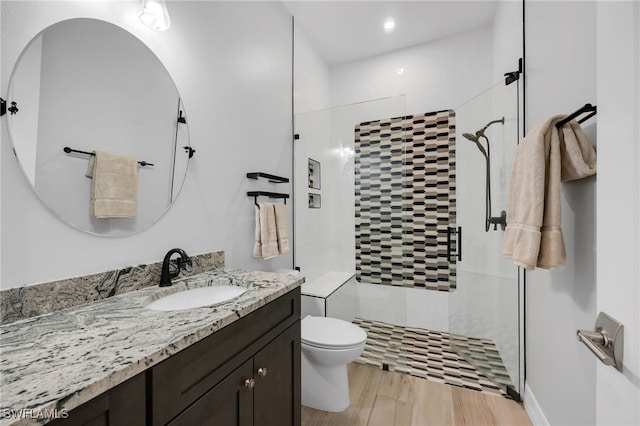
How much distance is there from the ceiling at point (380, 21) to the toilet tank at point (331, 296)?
2.25 m

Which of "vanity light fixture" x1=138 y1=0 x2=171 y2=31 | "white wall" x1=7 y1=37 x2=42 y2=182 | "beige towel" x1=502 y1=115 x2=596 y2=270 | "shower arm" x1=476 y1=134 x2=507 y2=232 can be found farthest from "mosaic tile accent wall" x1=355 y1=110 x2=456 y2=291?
"white wall" x1=7 y1=37 x2=42 y2=182

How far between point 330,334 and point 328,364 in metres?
0.17

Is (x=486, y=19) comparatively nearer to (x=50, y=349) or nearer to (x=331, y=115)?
(x=331, y=115)

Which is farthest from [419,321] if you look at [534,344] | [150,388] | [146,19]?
[146,19]

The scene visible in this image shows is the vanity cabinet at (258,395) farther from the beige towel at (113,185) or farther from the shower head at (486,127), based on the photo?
the shower head at (486,127)

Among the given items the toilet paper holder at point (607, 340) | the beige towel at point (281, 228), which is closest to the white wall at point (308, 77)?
the beige towel at point (281, 228)

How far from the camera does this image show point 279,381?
1132 millimetres

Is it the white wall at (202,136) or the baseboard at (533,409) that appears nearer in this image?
the white wall at (202,136)

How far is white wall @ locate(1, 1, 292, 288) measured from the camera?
867 mm

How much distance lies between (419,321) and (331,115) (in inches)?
86.5

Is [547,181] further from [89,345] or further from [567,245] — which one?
[89,345]

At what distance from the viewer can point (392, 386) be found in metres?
1.94

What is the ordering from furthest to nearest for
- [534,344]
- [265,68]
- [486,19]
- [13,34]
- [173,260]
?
[486,19] → [265,68] → [534,344] → [173,260] → [13,34]

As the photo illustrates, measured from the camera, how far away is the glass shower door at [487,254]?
184 centimetres
